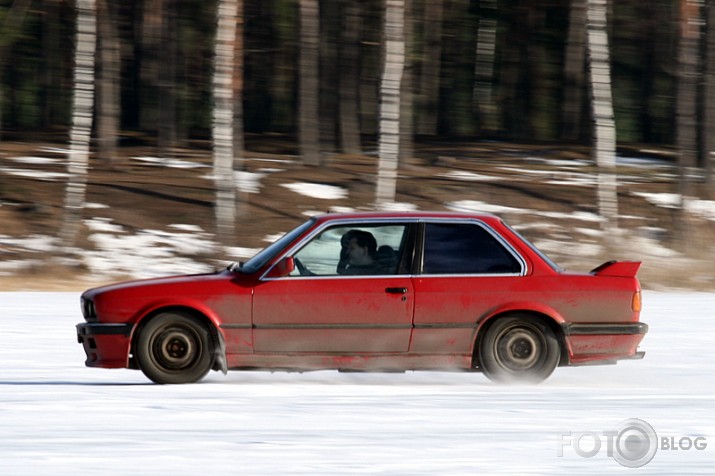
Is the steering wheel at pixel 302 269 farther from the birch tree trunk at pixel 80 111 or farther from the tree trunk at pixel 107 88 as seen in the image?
the tree trunk at pixel 107 88

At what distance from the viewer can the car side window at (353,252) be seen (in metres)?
9.06

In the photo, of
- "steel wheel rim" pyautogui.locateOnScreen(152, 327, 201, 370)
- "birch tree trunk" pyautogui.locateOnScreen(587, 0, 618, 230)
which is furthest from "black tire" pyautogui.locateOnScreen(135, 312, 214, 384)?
"birch tree trunk" pyautogui.locateOnScreen(587, 0, 618, 230)

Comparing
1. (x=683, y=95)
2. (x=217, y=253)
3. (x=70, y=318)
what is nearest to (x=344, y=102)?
(x=683, y=95)

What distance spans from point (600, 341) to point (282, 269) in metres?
2.42

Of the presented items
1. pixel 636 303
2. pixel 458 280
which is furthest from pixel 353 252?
pixel 636 303

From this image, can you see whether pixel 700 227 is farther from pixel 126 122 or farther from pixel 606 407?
pixel 126 122

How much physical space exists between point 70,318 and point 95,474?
8.10 metres

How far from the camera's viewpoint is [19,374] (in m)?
9.45

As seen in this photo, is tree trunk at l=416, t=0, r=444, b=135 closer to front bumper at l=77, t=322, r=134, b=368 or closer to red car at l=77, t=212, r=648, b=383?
red car at l=77, t=212, r=648, b=383

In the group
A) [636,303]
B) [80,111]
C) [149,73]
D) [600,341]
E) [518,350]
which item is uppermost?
[149,73]

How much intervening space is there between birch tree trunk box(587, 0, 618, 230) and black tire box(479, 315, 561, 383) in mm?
16547

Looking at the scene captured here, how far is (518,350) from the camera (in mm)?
9117

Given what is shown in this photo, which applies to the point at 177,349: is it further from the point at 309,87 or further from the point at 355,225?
the point at 309,87

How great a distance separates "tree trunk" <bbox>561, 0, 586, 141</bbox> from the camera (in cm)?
4128
